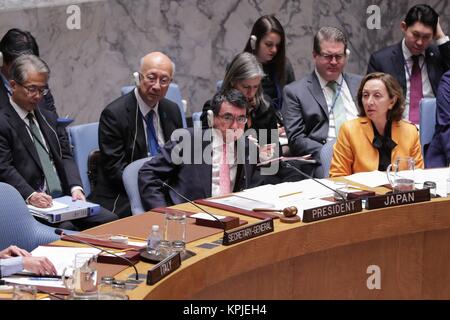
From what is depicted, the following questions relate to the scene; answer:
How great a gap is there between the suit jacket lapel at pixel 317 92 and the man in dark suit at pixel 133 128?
2.88ft

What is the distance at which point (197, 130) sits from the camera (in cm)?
456

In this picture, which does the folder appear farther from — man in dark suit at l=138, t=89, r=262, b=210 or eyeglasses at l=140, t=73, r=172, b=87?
eyeglasses at l=140, t=73, r=172, b=87

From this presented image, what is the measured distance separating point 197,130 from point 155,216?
3.08 ft

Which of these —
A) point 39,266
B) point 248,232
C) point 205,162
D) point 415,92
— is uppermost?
point 415,92

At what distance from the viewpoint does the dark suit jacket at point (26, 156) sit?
180 inches

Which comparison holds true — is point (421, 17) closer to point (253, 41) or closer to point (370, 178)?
point (253, 41)

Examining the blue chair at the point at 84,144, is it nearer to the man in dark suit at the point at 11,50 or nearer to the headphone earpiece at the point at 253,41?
the man in dark suit at the point at 11,50

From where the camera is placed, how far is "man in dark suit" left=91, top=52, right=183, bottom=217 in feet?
16.7

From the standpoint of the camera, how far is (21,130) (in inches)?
186

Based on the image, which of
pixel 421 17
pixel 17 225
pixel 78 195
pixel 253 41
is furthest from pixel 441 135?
pixel 17 225

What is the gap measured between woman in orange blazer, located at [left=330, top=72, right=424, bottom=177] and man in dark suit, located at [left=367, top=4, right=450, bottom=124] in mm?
1530

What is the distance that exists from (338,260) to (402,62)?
9.65ft
